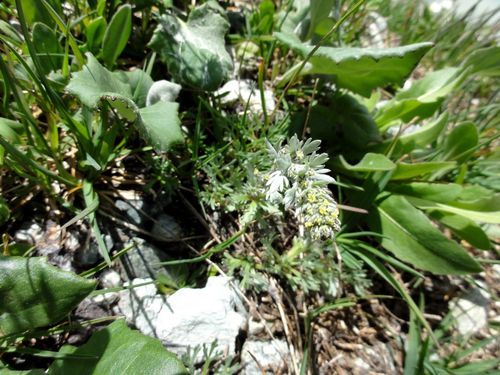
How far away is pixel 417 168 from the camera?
6.18 feet

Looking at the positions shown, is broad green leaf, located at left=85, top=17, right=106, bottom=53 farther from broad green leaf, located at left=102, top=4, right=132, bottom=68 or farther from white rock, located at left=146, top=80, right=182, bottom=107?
white rock, located at left=146, top=80, right=182, bottom=107

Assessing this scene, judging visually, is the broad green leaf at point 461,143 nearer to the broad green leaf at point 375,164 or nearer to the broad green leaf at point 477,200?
the broad green leaf at point 477,200

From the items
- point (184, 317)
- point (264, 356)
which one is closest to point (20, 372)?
point (184, 317)

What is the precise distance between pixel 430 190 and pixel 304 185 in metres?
1.09

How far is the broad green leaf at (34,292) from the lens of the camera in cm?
119

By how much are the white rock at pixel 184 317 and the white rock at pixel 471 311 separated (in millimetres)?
1304

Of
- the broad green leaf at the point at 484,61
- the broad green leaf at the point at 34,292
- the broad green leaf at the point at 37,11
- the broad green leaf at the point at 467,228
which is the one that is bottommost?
the broad green leaf at the point at 467,228

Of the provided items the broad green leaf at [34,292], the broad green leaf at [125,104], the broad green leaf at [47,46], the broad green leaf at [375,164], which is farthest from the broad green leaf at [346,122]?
the broad green leaf at [34,292]

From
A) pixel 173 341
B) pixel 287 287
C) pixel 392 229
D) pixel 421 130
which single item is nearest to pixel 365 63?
pixel 421 130

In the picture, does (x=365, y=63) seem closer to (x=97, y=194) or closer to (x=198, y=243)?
(x=198, y=243)

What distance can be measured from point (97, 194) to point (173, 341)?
2.17ft

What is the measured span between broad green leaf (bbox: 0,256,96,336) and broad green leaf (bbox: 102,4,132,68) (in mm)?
938

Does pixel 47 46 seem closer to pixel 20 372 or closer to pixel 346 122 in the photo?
pixel 20 372

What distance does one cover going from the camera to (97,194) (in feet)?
5.24
